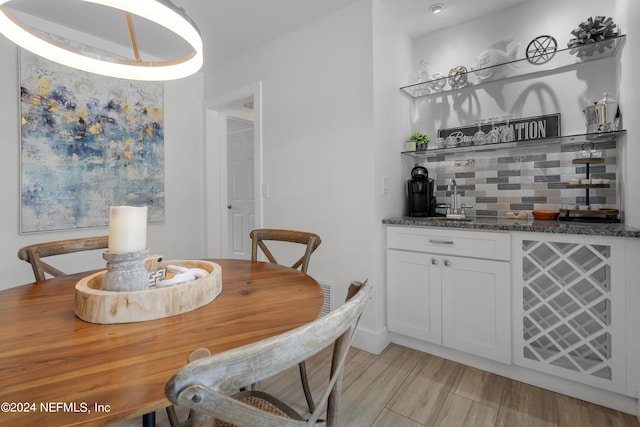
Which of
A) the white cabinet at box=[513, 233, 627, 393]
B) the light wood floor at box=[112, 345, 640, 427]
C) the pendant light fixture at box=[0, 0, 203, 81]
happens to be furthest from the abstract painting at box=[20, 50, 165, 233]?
the white cabinet at box=[513, 233, 627, 393]

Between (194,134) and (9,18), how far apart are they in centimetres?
240

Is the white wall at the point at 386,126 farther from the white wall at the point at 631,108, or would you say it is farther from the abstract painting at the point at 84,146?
the abstract painting at the point at 84,146

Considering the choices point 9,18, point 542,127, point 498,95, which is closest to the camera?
point 9,18

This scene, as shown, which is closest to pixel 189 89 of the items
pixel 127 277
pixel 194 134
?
pixel 194 134

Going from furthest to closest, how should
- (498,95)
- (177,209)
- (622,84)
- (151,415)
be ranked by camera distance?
(177,209) → (498,95) → (622,84) → (151,415)

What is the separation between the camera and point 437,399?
5.41 ft

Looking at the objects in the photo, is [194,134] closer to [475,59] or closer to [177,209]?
[177,209]

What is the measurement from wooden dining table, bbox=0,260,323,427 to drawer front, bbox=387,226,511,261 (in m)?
1.21

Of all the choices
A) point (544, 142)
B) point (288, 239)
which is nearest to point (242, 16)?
point (288, 239)

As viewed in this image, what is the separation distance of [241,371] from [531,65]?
2702mm

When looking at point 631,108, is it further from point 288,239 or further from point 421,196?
point 288,239

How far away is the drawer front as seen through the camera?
1.82 metres

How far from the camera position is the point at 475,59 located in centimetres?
241

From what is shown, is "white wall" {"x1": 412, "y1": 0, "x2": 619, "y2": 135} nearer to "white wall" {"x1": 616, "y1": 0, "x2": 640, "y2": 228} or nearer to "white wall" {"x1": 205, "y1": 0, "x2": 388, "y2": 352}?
"white wall" {"x1": 616, "y1": 0, "x2": 640, "y2": 228}
